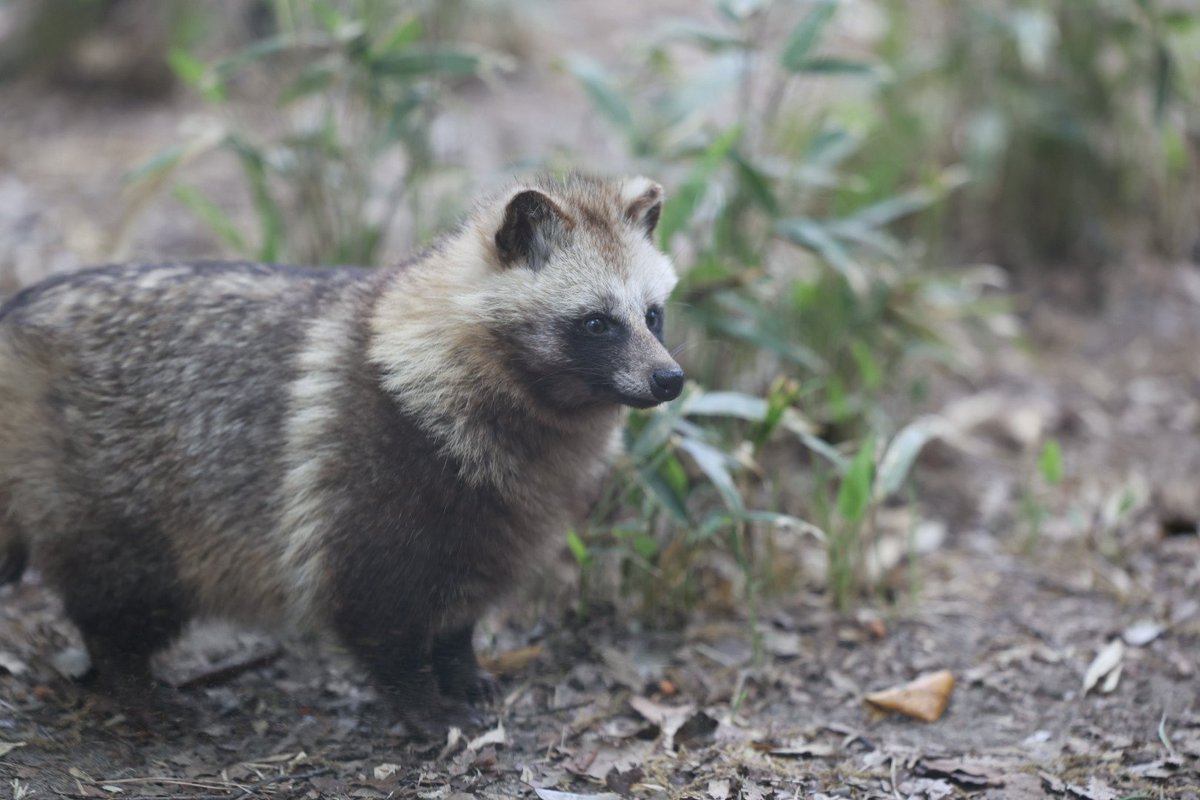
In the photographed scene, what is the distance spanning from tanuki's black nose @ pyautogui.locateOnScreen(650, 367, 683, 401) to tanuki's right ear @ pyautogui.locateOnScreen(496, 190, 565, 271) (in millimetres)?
526

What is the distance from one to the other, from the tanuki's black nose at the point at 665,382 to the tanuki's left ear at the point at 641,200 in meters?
0.68

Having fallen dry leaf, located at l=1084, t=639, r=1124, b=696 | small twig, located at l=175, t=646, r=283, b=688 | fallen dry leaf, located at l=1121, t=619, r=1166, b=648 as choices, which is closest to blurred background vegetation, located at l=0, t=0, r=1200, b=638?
fallen dry leaf, located at l=1121, t=619, r=1166, b=648

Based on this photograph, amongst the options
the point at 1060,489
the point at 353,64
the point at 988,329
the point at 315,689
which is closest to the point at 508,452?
the point at 315,689

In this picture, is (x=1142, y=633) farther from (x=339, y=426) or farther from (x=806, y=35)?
(x=339, y=426)

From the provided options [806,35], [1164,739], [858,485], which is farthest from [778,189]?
[1164,739]

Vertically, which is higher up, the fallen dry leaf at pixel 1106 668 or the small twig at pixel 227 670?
the small twig at pixel 227 670

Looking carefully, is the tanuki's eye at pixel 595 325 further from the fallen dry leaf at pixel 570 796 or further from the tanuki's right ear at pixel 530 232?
the fallen dry leaf at pixel 570 796

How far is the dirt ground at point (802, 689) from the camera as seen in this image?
11.8 feet

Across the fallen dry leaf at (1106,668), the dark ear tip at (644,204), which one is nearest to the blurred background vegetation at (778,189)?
the dark ear tip at (644,204)

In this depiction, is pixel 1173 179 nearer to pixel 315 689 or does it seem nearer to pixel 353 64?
pixel 353 64

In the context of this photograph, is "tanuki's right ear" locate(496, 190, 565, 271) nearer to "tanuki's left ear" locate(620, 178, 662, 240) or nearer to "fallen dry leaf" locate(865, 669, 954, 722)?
"tanuki's left ear" locate(620, 178, 662, 240)

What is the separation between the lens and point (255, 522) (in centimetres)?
379

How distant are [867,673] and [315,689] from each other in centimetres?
206

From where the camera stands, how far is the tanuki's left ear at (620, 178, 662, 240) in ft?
13.0
